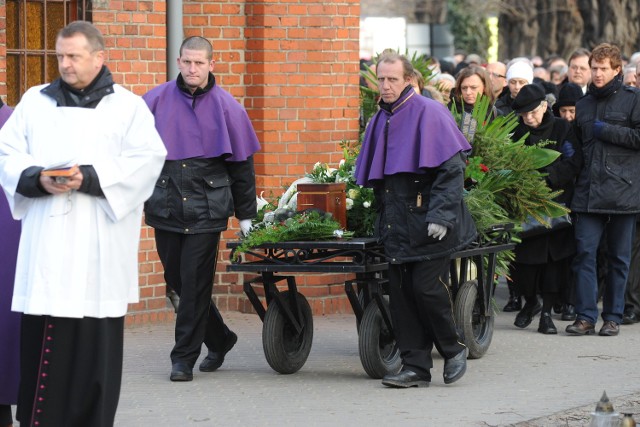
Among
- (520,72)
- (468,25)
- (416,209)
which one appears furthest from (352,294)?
(468,25)

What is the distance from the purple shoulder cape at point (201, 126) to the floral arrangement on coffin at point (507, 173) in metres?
1.77

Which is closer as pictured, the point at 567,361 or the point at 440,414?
the point at 440,414

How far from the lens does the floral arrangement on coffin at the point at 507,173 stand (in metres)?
9.98

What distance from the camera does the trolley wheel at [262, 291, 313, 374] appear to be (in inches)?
359

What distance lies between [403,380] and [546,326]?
8.94 feet

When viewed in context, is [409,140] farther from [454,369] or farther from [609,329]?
[609,329]

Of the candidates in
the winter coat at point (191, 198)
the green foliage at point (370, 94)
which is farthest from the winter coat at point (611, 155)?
the winter coat at point (191, 198)

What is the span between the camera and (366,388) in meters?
8.82

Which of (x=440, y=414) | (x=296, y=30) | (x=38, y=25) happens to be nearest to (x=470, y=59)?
(x=296, y=30)

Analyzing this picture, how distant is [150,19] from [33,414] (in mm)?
4878

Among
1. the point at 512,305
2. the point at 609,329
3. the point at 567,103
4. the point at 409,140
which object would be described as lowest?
the point at 512,305

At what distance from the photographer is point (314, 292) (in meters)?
11.7

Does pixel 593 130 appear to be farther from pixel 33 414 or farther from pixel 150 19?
pixel 33 414

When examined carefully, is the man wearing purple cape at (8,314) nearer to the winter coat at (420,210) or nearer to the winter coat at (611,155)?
the winter coat at (420,210)
